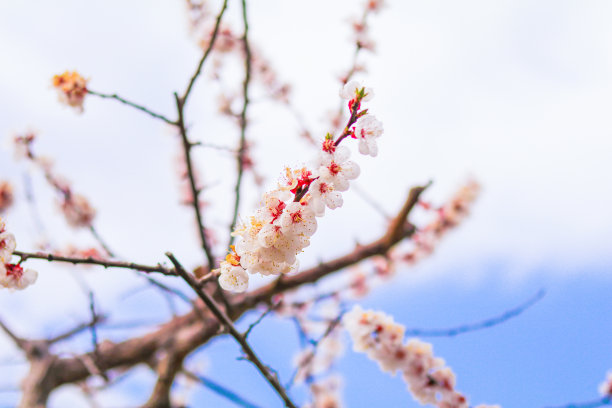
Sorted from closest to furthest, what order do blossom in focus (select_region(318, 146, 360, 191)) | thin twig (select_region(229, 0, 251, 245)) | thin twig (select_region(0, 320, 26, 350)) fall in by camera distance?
blossom in focus (select_region(318, 146, 360, 191))
thin twig (select_region(229, 0, 251, 245))
thin twig (select_region(0, 320, 26, 350))

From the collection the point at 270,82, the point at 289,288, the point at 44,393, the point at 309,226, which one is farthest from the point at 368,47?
the point at 44,393

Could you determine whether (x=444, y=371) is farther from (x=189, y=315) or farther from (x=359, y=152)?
(x=189, y=315)

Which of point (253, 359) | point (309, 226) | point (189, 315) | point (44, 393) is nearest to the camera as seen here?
point (309, 226)

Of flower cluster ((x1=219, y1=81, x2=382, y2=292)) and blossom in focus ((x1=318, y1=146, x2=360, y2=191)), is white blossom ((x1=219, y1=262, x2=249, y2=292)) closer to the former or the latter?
flower cluster ((x1=219, y1=81, x2=382, y2=292))

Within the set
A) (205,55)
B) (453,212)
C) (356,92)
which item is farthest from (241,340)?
(453,212)

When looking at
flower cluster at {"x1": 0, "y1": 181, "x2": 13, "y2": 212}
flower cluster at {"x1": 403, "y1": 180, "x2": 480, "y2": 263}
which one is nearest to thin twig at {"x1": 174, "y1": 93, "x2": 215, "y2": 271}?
flower cluster at {"x1": 0, "y1": 181, "x2": 13, "y2": 212}

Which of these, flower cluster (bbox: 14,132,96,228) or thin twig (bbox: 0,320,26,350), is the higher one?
flower cluster (bbox: 14,132,96,228)

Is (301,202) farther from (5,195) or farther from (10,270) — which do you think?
(5,195)
